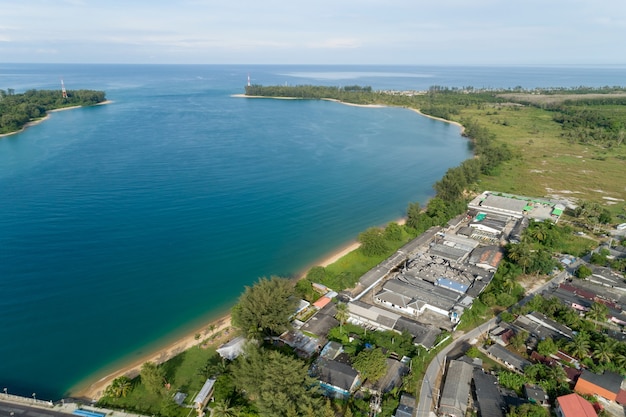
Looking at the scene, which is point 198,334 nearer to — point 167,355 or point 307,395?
point 167,355


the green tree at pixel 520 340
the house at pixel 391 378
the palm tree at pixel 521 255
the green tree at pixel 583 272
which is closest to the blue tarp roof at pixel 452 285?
the green tree at pixel 520 340

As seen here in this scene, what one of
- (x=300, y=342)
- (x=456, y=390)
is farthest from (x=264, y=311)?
(x=456, y=390)

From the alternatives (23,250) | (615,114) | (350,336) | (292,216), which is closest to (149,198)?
(23,250)

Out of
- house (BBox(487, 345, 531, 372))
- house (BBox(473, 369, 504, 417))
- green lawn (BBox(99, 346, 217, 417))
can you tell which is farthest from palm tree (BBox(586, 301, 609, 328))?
green lawn (BBox(99, 346, 217, 417))

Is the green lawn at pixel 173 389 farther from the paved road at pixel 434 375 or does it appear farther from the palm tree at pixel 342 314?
the paved road at pixel 434 375

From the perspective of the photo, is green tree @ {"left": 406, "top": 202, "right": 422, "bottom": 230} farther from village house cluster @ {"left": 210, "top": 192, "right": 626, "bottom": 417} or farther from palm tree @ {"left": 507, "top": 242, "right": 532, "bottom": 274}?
palm tree @ {"left": 507, "top": 242, "right": 532, "bottom": 274}

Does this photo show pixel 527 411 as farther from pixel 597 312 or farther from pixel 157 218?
pixel 157 218
